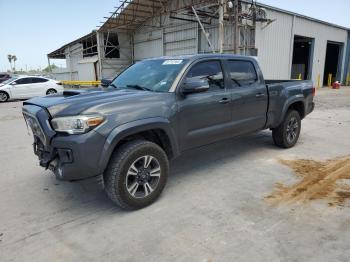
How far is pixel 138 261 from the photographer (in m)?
2.59

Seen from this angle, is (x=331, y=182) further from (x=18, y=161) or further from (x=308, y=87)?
(x=18, y=161)

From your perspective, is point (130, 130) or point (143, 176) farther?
point (143, 176)

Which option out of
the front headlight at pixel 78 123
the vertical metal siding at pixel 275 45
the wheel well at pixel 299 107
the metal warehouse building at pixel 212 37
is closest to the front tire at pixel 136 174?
the front headlight at pixel 78 123

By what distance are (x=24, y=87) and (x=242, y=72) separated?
53.0 feet

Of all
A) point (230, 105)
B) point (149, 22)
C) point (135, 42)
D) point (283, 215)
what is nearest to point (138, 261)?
point (283, 215)

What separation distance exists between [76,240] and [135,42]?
2591 cm

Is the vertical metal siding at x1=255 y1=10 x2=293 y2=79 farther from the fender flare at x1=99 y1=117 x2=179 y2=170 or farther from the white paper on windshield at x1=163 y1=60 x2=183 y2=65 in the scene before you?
the fender flare at x1=99 y1=117 x2=179 y2=170

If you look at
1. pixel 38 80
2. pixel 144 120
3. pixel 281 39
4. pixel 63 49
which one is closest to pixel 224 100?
pixel 144 120

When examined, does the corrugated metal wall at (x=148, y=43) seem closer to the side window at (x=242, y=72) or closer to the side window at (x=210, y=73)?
the side window at (x=242, y=72)

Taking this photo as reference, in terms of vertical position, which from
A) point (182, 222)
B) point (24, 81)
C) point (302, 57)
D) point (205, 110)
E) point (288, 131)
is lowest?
point (182, 222)

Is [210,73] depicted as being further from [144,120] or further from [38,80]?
[38,80]

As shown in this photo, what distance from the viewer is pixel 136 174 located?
343 cm

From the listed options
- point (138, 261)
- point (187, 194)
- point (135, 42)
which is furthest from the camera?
point (135, 42)

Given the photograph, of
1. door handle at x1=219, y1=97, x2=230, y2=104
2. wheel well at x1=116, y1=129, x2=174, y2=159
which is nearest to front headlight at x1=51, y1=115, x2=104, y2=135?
wheel well at x1=116, y1=129, x2=174, y2=159
